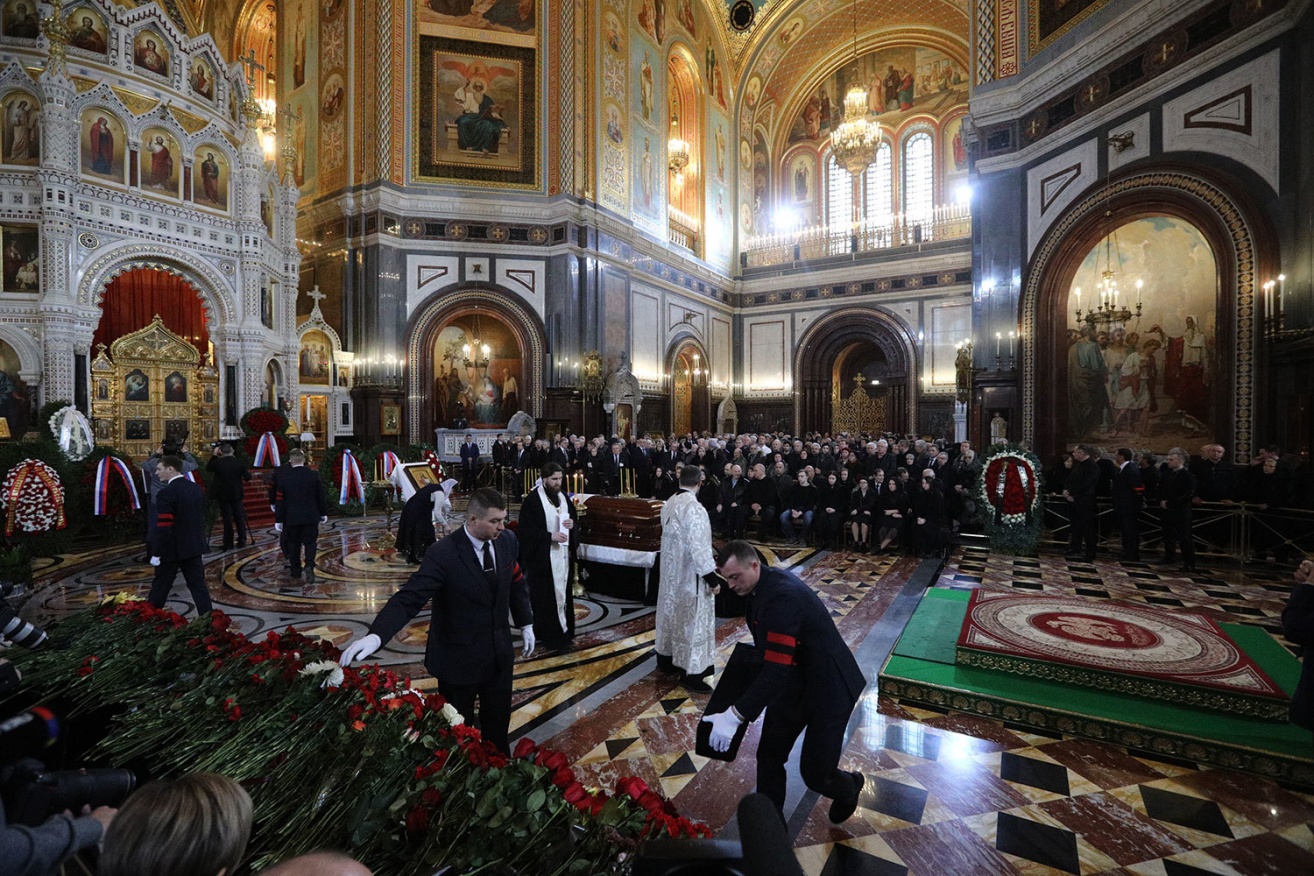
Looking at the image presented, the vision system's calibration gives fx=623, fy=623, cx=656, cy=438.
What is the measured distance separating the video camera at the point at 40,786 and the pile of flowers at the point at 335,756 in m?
0.35

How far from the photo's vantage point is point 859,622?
20.4 ft

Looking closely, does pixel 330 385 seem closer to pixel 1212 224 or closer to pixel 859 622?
pixel 859 622

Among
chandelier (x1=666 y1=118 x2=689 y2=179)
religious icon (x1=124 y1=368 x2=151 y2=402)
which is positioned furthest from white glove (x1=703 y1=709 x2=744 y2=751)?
chandelier (x1=666 y1=118 x2=689 y2=179)

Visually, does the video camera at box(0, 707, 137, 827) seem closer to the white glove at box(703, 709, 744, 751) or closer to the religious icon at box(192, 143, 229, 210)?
the white glove at box(703, 709, 744, 751)

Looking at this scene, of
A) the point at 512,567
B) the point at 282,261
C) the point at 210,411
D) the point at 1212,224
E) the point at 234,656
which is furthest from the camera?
the point at 282,261

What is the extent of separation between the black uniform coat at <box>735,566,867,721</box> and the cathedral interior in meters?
0.71

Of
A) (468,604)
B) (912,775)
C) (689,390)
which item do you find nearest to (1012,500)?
(912,775)

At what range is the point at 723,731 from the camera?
261cm

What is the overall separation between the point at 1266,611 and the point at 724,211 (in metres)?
21.8

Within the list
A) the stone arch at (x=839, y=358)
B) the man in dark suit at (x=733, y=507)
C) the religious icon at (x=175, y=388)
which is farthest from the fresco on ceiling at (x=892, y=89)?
the religious icon at (x=175, y=388)

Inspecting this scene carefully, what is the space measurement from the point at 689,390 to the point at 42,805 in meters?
22.3

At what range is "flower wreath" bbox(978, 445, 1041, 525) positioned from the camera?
9438 mm

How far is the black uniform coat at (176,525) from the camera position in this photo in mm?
5539

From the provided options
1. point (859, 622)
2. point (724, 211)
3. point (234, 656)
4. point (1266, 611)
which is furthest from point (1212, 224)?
point (724, 211)
